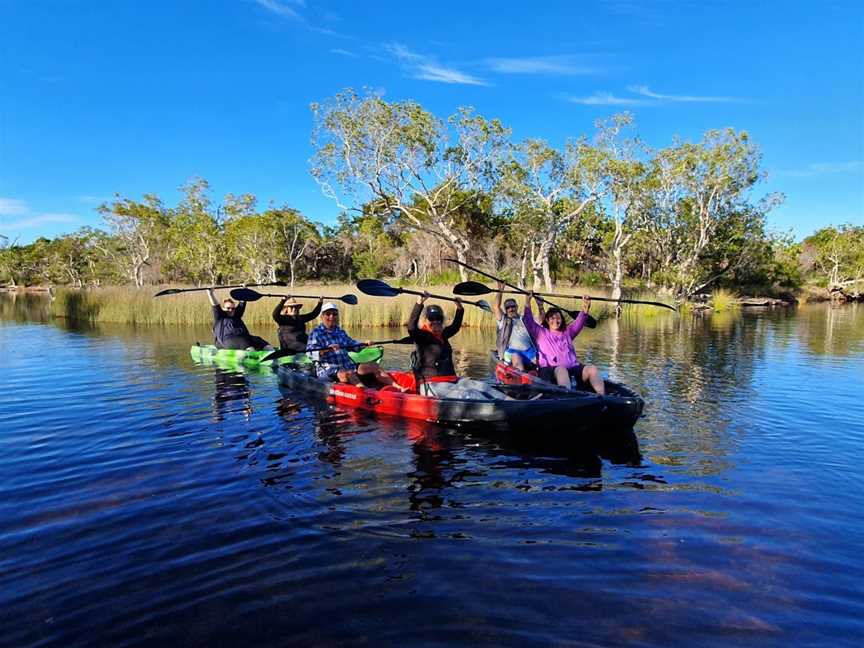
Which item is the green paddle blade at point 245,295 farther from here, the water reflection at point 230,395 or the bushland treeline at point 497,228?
the bushland treeline at point 497,228

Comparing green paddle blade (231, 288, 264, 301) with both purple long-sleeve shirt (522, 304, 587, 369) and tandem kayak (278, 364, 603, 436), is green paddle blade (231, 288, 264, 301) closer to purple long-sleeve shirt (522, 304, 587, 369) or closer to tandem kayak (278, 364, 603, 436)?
tandem kayak (278, 364, 603, 436)

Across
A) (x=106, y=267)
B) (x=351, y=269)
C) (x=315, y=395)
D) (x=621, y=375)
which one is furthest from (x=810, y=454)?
(x=106, y=267)

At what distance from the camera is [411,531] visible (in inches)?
174

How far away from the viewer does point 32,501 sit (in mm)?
4988

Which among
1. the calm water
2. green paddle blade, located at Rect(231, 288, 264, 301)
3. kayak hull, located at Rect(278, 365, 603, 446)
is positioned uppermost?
green paddle blade, located at Rect(231, 288, 264, 301)

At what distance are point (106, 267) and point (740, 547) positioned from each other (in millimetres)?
58072

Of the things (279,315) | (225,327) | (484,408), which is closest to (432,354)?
(484,408)

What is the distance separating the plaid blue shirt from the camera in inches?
369

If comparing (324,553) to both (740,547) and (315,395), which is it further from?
(315,395)

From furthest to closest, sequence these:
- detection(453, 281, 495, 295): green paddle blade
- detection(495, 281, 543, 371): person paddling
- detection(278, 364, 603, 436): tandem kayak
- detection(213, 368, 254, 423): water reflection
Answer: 1. detection(495, 281, 543, 371): person paddling
2. detection(453, 281, 495, 295): green paddle blade
3. detection(213, 368, 254, 423): water reflection
4. detection(278, 364, 603, 436): tandem kayak

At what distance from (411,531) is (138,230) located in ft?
144

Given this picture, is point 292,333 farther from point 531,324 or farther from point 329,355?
point 531,324

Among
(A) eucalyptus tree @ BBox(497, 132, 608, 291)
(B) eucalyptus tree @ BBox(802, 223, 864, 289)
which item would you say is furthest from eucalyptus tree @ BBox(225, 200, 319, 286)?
(B) eucalyptus tree @ BBox(802, 223, 864, 289)

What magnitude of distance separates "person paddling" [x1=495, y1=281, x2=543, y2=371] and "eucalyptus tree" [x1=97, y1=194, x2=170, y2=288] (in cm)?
3805
